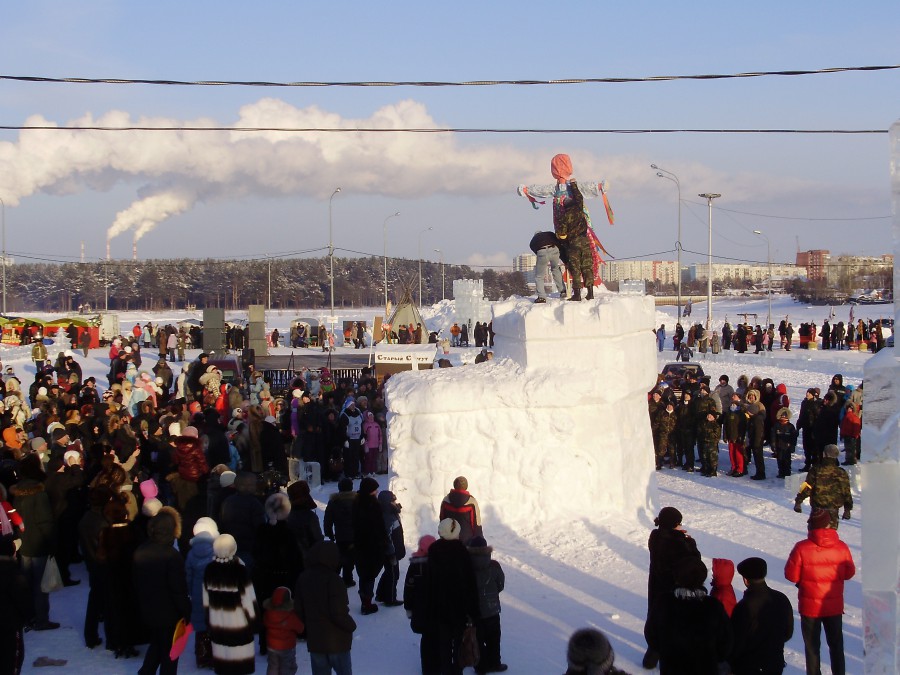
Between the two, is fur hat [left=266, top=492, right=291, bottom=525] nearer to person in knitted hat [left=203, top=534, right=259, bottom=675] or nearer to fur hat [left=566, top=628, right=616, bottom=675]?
person in knitted hat [left=203, top=534, right=259, bottom=675]

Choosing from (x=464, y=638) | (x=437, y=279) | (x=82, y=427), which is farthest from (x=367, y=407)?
(x=437, y=279)

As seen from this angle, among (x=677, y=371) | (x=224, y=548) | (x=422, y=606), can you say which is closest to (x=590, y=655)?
(x=422, y=606)

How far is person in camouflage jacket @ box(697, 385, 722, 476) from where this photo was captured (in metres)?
14.2

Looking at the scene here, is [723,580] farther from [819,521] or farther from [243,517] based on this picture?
[243,517]

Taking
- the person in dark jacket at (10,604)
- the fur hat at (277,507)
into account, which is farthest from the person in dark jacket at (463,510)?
the person in dark jacket at (10,604)

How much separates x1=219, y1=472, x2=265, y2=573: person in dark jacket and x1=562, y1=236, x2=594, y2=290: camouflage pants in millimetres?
4955

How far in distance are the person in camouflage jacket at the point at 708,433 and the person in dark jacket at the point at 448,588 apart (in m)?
8.89

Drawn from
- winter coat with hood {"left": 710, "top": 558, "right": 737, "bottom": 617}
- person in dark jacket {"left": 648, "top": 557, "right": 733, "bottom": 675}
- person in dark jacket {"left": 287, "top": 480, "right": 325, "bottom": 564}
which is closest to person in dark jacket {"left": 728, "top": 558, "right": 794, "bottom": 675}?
person in dark jacket {"left": 648, "top": 557, "right": 733, "bottom": 675}

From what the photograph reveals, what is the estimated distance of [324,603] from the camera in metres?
5.80

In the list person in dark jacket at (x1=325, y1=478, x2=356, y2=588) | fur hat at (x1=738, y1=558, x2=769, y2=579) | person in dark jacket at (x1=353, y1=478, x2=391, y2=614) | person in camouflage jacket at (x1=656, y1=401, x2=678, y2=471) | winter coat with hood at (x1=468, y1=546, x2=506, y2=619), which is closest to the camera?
fur hat at (x1=738, y1=558, x2=769, y2=579)

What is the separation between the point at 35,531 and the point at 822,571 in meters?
6.25

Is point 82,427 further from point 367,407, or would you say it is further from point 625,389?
point 625,389

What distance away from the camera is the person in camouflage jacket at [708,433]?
46.6ft

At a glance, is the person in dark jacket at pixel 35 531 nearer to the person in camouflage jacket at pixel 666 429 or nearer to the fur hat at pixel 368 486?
the fur hat at pixel 368 486
